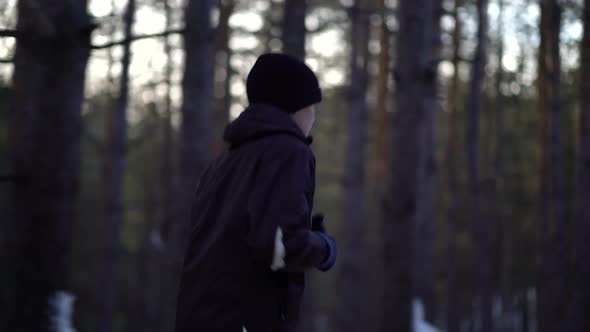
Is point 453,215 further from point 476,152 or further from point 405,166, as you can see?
point 405,166

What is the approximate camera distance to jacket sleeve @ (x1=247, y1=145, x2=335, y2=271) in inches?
102

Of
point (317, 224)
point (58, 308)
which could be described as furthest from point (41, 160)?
point (317, 224)

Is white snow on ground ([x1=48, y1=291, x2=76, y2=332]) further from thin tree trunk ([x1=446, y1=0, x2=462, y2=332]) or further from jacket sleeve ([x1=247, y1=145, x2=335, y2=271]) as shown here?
thin tree trunk ([x1=446, y1=0, x2=462, y2=332])

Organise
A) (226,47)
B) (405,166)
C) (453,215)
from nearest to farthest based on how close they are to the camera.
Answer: (405,166) < (453,215) < (226,47)

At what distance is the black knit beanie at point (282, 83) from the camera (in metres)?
2.96

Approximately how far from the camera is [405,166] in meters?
6.65

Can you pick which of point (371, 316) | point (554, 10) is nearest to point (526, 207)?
point (371, 316)

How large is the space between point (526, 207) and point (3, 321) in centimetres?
2981

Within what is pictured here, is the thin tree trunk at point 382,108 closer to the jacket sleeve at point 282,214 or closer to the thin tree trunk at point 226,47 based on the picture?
the thin tree trunk at point 226,47

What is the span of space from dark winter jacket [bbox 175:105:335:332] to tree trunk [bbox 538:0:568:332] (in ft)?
39.5

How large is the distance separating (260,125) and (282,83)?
0.73ft

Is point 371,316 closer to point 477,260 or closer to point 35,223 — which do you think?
point 477,260

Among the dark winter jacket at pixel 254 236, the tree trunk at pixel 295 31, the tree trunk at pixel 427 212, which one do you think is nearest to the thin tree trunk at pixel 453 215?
the tree trunk at pixel 427 212

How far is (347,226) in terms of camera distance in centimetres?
1440
